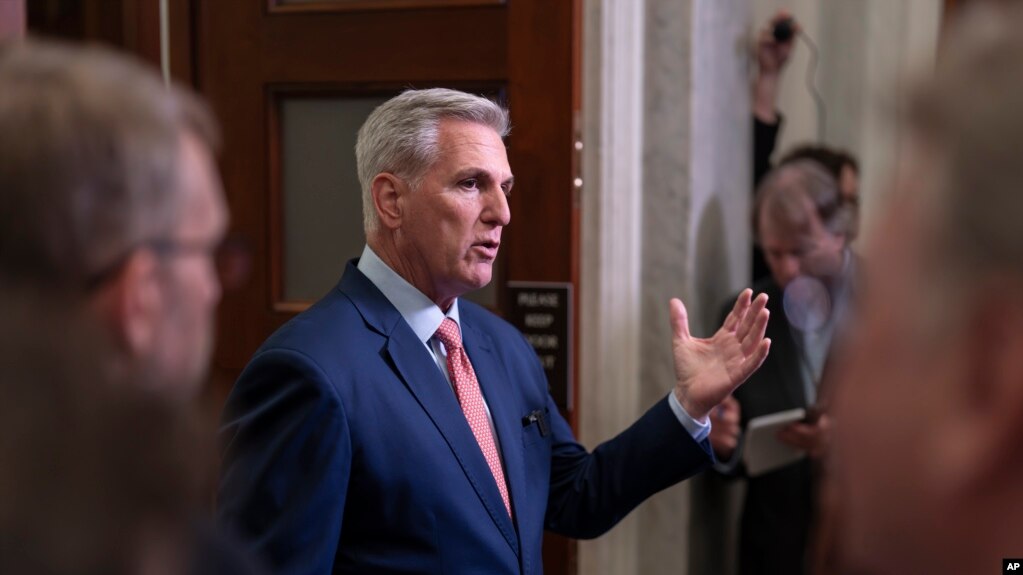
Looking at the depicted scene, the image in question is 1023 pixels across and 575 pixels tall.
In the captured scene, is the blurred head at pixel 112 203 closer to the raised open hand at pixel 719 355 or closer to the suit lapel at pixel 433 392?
the suit lapel at pixel 433 392

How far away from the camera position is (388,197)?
2.00m

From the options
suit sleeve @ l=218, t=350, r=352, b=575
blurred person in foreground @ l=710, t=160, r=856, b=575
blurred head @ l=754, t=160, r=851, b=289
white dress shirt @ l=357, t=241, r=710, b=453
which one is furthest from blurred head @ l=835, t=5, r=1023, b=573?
blurred head @ l=754, t=160, r=851, b=289

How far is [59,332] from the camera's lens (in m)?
0.67

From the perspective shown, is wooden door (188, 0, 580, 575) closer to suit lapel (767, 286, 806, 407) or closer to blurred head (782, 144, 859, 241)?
suit lapel (767, 286, 806, 407)

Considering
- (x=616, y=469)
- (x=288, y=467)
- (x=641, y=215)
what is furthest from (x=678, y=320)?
(x=641, y=215)

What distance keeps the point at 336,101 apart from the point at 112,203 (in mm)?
2368

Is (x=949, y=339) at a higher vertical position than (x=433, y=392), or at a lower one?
higher

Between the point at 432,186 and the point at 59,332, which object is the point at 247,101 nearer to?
the point at 432,186

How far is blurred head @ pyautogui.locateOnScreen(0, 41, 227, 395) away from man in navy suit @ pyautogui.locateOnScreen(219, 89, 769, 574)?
36.2 inches

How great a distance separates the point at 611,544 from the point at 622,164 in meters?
1.03

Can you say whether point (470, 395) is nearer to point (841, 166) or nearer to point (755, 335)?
point (755, 335)

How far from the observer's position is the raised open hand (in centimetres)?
191

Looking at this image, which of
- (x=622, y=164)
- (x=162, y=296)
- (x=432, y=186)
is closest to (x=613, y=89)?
(x=622, y=164)

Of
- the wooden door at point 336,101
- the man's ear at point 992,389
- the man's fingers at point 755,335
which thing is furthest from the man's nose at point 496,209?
the man's ear at point 992,389
